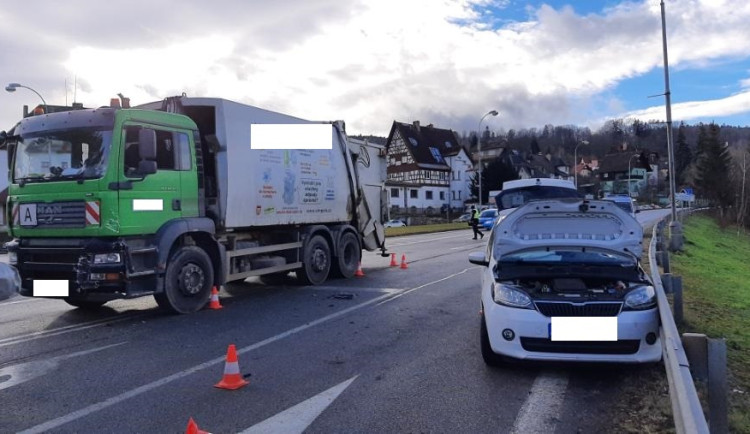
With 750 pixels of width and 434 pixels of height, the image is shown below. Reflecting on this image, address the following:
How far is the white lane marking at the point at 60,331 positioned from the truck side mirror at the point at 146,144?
240 centimetres

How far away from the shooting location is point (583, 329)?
493 cm

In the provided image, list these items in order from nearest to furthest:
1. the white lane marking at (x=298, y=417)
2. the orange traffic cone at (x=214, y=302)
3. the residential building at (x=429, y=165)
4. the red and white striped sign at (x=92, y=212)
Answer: the white lane marking at (x=298, y=417) → the red and white striped sign at (x=92, y=212) → the orange traffic cone at (x=214, y=302) → the residential building at (x=429, y=165)

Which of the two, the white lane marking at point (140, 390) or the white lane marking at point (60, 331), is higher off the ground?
the white lane marking at point (60, 331)

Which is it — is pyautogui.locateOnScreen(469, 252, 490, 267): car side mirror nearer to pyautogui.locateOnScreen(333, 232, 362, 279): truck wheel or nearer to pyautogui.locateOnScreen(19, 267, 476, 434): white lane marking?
pyautogui.locateOnScreen(19, 267, 476, 434): white lane marking

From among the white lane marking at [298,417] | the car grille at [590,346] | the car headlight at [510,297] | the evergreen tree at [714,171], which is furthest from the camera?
the evergreen tree at [714,171]

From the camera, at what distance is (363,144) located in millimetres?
13492

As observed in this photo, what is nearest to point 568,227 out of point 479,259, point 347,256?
point 479,259

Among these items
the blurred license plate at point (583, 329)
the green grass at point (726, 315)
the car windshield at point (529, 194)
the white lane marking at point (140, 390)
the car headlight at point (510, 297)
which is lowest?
the green grass at point (726, 315)

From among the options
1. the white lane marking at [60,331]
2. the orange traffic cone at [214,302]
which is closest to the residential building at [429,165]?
the orange traffic cone at [214,302]

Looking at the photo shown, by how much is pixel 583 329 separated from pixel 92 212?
19.7 feet

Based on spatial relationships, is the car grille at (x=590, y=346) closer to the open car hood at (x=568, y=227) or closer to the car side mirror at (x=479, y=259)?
the open car hood at (x=568, y=227)

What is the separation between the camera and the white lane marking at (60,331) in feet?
22.0

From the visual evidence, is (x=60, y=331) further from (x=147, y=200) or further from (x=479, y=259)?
(x=479, y=259)

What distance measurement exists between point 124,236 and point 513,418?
5482 mm
